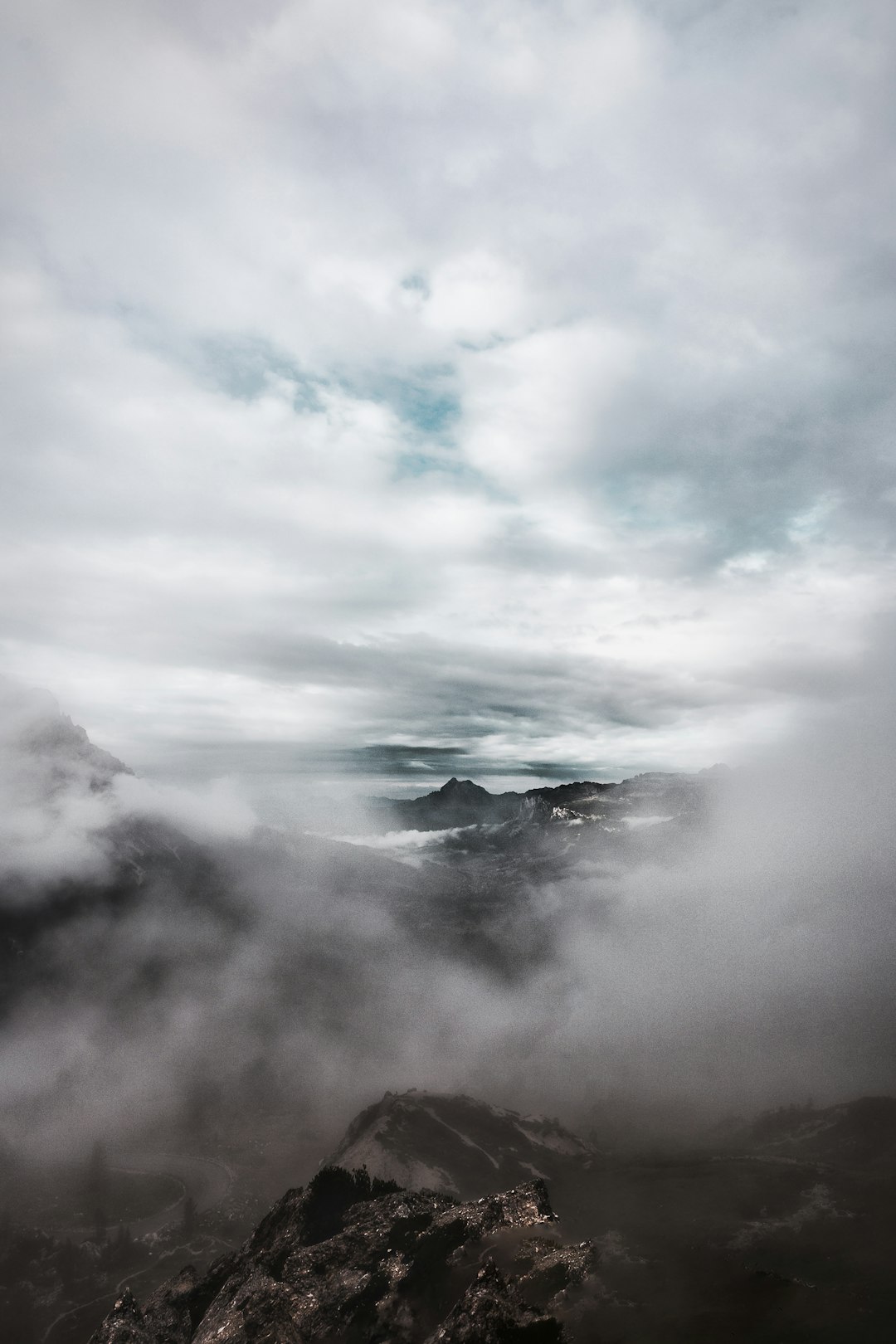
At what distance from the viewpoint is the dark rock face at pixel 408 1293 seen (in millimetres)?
146250

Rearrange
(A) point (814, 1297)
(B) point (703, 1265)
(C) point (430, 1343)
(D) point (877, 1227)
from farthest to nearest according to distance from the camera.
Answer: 1. (D) point (877, 1227)
2. (B) point (703, 1265)
3. (A) point (814, 1297)
4. (C) point (430, 1343)

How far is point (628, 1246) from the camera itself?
19750 centimetres

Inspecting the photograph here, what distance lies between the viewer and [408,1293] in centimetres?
17262

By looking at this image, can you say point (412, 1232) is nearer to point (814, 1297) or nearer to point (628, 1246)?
point (628, 1246)

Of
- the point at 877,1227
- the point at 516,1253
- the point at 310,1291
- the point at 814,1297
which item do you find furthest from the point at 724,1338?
the point at 310,1291

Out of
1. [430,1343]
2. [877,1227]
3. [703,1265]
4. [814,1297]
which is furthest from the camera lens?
[877,1227]

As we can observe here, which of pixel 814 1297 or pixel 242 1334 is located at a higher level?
pixel 814 1297

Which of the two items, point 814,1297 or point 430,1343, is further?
point 814,1297

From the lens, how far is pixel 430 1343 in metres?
140

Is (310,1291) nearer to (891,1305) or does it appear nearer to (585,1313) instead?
(585,1313)

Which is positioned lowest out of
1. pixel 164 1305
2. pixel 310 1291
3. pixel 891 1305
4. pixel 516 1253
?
pixel 164 1305

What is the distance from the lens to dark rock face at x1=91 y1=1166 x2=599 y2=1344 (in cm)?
14625

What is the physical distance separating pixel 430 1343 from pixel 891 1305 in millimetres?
101021

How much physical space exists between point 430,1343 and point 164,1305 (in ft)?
357
